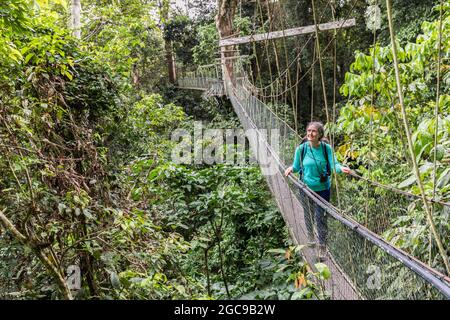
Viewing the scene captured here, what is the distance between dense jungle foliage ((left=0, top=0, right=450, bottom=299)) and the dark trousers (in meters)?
0.21

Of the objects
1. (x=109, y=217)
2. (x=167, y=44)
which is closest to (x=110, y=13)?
(x=109, y=217)

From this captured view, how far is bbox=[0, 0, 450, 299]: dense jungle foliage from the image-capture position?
4.97ft

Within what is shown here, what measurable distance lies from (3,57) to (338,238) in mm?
1722

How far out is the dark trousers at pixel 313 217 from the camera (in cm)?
175

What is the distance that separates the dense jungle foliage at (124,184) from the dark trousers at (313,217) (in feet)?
0.70

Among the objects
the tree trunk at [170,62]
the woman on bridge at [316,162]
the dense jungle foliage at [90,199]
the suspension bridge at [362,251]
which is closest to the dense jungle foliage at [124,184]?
the dense jungle foliage at [90,199]

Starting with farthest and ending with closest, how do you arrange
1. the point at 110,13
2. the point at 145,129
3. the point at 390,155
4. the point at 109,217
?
the point at 110,13 → the point at 145,129 → the point at 390,155 → the point at 109,217

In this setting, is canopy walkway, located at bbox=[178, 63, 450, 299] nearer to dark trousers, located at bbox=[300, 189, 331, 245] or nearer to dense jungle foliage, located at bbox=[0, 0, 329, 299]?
dark trousers, located at bbox=[300, 189, 331, 245]

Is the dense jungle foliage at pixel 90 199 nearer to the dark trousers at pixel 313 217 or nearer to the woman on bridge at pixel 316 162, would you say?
the dark trousers at pixel 313 217

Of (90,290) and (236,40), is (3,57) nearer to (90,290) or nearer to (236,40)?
(90,290)

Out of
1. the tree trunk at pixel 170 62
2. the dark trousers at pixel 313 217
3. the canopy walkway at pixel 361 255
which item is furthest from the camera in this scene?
the tree trunk at pixel 170 62

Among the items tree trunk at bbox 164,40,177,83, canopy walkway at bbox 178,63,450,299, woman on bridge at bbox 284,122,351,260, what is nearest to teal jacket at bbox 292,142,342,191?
woman on bridge at bbox 284,122,351,260

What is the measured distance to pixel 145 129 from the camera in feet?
13.7

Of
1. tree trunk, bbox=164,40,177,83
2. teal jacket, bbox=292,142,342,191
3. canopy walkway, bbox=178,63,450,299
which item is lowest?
canopy walkway, bbox=178,63,450,299
